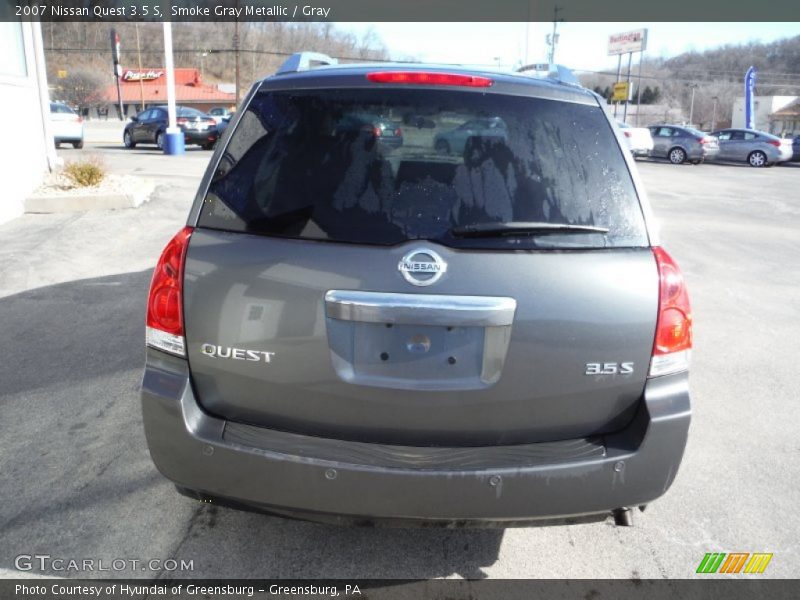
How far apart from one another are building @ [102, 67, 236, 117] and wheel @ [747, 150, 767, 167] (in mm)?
66713

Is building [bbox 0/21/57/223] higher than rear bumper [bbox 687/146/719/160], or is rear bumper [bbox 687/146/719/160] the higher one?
building [bbox 0/21/57/223]

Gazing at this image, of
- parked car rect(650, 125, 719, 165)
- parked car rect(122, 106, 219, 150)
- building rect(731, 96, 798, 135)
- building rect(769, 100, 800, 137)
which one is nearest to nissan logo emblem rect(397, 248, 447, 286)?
parked car rect(122, 106, 219, 150)

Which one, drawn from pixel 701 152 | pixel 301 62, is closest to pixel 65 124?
pixel 701 152

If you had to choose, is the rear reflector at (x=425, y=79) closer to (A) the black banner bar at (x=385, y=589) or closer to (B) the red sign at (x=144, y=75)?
(A) the black banner bar at (x=385, y=589)

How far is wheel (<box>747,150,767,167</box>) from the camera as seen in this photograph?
91.6 feet

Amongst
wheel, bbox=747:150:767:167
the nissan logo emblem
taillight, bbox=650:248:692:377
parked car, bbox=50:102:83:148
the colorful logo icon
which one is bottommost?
wheel, bbox=747:150:767:167

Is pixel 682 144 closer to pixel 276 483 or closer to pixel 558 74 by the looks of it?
pixel 558 74

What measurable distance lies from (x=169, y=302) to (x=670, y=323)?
1748 millimetres

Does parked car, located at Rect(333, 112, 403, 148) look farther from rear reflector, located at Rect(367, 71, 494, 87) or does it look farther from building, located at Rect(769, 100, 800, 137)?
building, located at Rect(769, 100, 800, 137)

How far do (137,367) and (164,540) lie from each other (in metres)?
2.04

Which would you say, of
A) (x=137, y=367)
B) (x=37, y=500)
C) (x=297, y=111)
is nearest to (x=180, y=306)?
(x=297, y=111)

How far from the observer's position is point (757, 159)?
92.2 feet

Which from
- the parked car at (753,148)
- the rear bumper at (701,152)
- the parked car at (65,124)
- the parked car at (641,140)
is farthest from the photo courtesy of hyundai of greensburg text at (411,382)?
the parked car at (753,148)

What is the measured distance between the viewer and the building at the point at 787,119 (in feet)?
255
